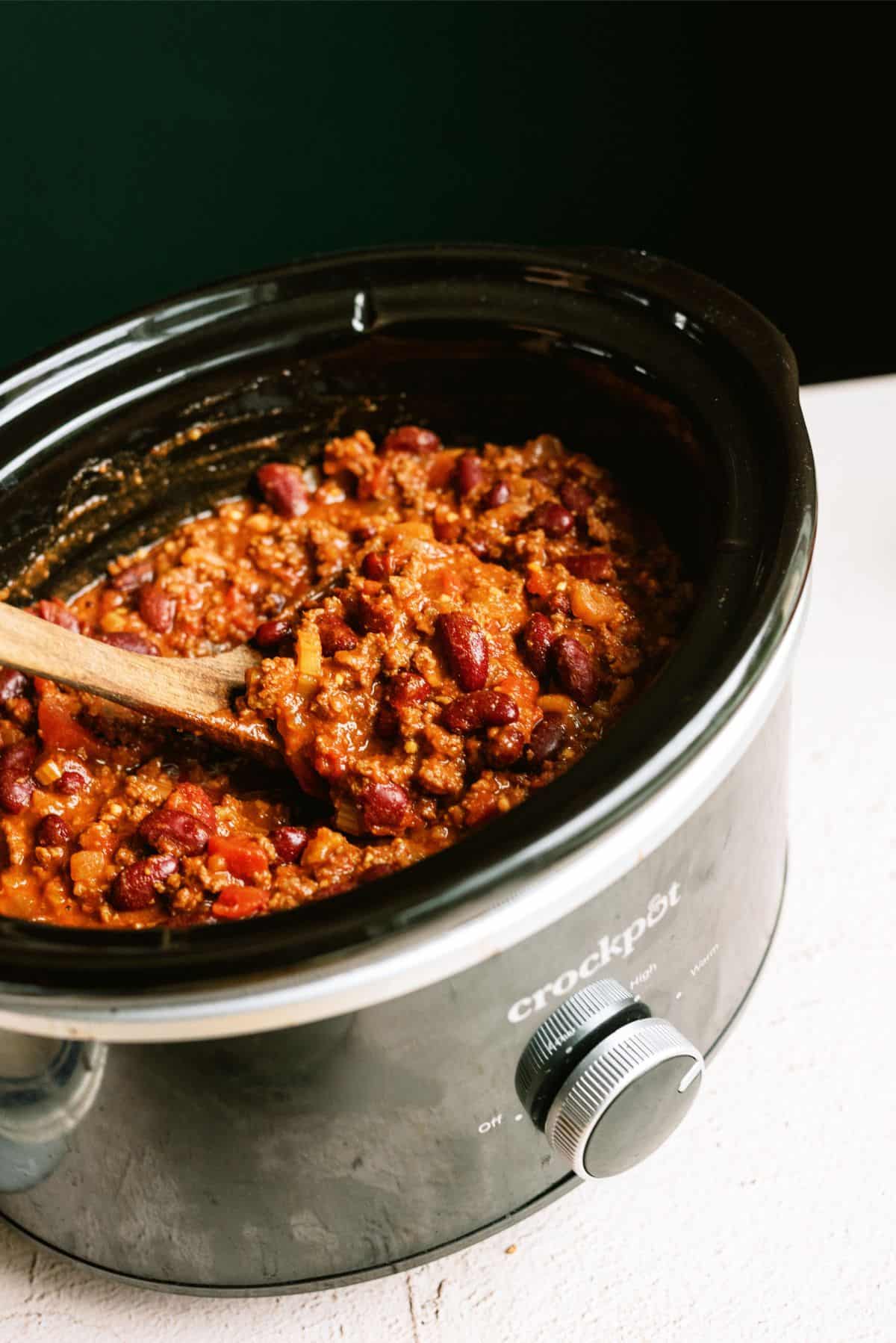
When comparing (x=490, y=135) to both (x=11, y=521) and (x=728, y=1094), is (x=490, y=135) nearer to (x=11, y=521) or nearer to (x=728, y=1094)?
(x=11, y=521)

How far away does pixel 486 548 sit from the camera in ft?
5.00

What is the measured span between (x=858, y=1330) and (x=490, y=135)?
88.2 inches

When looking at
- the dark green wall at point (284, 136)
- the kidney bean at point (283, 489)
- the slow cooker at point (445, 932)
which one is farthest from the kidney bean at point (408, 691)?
the dark green wall at point (284, 136)

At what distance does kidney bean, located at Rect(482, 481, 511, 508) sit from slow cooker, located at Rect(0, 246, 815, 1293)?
127mm

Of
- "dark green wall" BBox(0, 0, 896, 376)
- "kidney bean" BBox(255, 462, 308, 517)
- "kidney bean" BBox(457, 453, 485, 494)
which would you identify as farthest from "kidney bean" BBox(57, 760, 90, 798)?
"dark green wall" BBox(0, 0, 896, 376)

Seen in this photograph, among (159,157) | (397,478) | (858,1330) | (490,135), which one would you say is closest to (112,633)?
(397,478)

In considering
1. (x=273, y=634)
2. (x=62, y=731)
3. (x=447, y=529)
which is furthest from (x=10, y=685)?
→ (x=447, y=529)

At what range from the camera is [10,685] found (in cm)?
147

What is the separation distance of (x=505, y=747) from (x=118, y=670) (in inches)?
16.5

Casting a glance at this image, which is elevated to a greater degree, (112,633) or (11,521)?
(11,521)

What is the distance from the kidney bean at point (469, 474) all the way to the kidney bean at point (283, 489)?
0.73ft

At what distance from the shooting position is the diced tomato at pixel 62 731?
1.44 meters

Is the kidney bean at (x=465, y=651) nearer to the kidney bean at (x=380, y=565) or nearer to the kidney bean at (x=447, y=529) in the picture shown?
the kidney bean at (x=380, y=565)

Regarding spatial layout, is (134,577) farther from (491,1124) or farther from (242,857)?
(491,1124)
